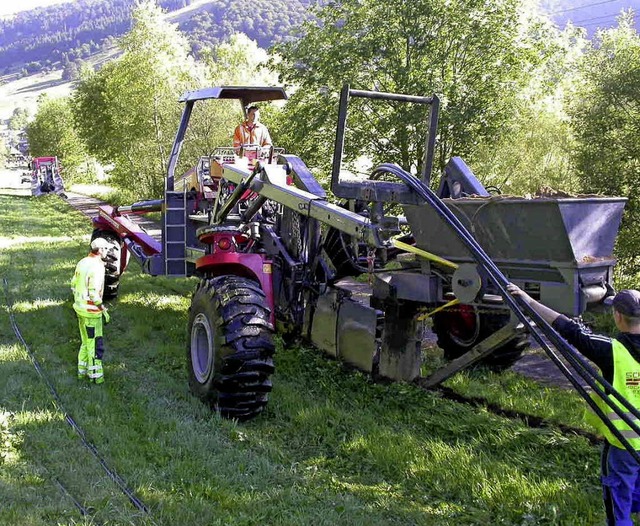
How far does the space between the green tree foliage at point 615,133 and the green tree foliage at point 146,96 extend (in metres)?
17.8

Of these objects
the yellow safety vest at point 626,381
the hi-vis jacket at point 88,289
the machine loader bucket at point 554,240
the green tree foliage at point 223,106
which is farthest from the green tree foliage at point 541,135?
the yellow safety vest at point 626,381

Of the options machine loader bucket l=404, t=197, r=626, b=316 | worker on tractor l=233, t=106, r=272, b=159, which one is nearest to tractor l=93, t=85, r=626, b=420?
machine loader bucket l=404, t=197, r=626, b=316

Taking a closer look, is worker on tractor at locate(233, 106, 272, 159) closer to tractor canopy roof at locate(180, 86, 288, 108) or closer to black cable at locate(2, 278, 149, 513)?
tractor canopy roof at locate(180, 86, 288, 108)

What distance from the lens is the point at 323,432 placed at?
5285mm

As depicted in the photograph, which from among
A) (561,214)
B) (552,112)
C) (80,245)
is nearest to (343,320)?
(561,214)

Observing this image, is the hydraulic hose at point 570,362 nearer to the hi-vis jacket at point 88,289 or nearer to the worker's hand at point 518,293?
the worker's hand at point 518,293

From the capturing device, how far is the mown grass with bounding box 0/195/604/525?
405 cm

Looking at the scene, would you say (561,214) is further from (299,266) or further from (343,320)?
(299,266)

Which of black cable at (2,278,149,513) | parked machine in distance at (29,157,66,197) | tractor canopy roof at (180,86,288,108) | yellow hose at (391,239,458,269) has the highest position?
tractor canopy roof at (180,86,288,108)

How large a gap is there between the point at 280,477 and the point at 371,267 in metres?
1.72

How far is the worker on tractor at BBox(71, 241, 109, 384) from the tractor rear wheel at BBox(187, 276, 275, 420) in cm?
135

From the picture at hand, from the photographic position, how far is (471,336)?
6.93 meters

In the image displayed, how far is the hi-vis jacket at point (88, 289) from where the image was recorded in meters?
6.66

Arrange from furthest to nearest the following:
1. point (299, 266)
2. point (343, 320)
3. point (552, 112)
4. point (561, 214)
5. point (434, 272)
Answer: point (552, 112) → point (299, 266) → point (343, 320) → point (434, 272) → point (561, 214)
